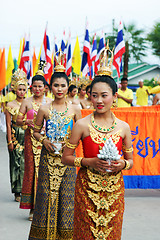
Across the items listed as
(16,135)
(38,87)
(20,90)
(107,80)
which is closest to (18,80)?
(20,90)

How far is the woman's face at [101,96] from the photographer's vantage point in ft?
11.4

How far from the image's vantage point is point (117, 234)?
3.52 metres

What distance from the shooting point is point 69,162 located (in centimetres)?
354

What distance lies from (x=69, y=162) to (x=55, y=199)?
1542mm

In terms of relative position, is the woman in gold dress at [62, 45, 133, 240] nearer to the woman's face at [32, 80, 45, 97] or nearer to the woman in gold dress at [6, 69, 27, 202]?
the woman's face at [32, 80, 45, 97]

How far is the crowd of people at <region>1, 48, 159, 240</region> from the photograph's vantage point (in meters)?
3.45

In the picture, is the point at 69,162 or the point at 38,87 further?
the point at 38,87

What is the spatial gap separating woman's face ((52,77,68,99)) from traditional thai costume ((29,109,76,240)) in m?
0.26

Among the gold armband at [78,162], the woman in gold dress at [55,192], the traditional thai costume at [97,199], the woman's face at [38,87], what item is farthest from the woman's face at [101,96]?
the woman's face at [38,87]

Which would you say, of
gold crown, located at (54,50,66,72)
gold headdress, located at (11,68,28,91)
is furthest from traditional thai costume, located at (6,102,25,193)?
gold crown, located at (54,50,66,72)

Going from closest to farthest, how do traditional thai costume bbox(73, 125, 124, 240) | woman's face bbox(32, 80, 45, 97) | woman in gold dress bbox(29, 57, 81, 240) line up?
traditional thai costume bbox(73, 125, 124, 240) < woman in gold dress bbox(29, 57, 81, 240) < woman's face bbox(32, 80, 45, 97)

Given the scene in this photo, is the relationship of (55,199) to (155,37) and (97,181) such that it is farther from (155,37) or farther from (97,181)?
(155,37)

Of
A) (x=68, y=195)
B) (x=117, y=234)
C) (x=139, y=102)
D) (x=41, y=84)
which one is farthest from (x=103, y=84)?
(x=139, y=102)

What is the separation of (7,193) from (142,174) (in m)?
2.35
